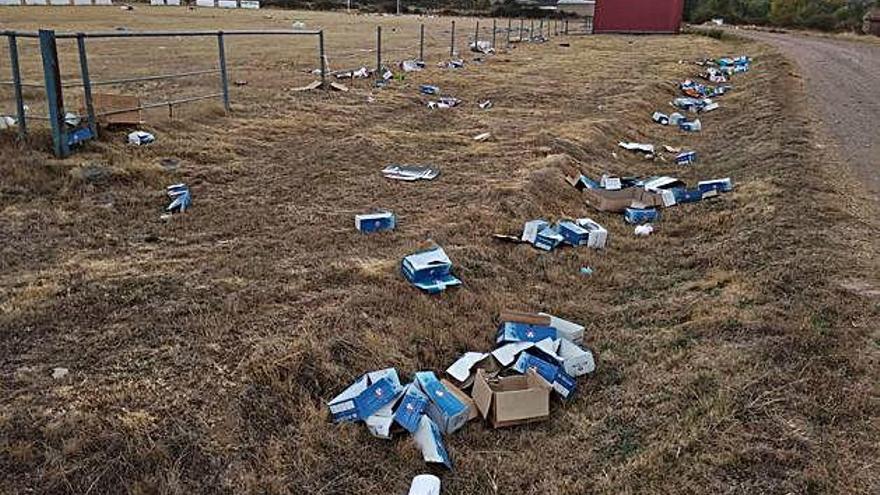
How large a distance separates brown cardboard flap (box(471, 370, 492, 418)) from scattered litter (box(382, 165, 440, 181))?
3720 mm

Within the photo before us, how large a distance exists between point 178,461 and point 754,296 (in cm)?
334

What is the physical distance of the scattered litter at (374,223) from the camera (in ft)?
16.9

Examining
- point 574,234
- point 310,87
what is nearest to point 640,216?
point 574,234

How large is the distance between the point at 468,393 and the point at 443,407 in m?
0.28

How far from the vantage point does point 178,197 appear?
5.64 m

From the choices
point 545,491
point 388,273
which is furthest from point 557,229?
point 545,491

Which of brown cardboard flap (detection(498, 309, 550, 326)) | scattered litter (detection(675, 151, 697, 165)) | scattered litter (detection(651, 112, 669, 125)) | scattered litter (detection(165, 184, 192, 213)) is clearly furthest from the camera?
scattered litter (detection(651, 112, 669, 125))

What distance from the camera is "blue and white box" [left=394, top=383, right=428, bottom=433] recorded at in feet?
9.63

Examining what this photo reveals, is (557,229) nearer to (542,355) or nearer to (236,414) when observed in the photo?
(542,355)

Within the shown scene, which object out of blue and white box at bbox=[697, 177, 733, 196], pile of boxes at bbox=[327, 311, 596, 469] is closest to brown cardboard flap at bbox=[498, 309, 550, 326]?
pile of boxes at bbox=[327, 311, 596, 469]

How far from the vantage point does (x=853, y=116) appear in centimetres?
1022

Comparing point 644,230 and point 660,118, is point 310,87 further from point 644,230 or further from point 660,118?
point 644,230

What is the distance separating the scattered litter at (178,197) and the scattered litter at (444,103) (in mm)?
5495

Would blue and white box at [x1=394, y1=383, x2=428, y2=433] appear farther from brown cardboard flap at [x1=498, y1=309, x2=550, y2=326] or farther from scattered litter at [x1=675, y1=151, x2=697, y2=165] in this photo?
scattered litter at [x1=675, y1=151, x2=697, y2=165]
